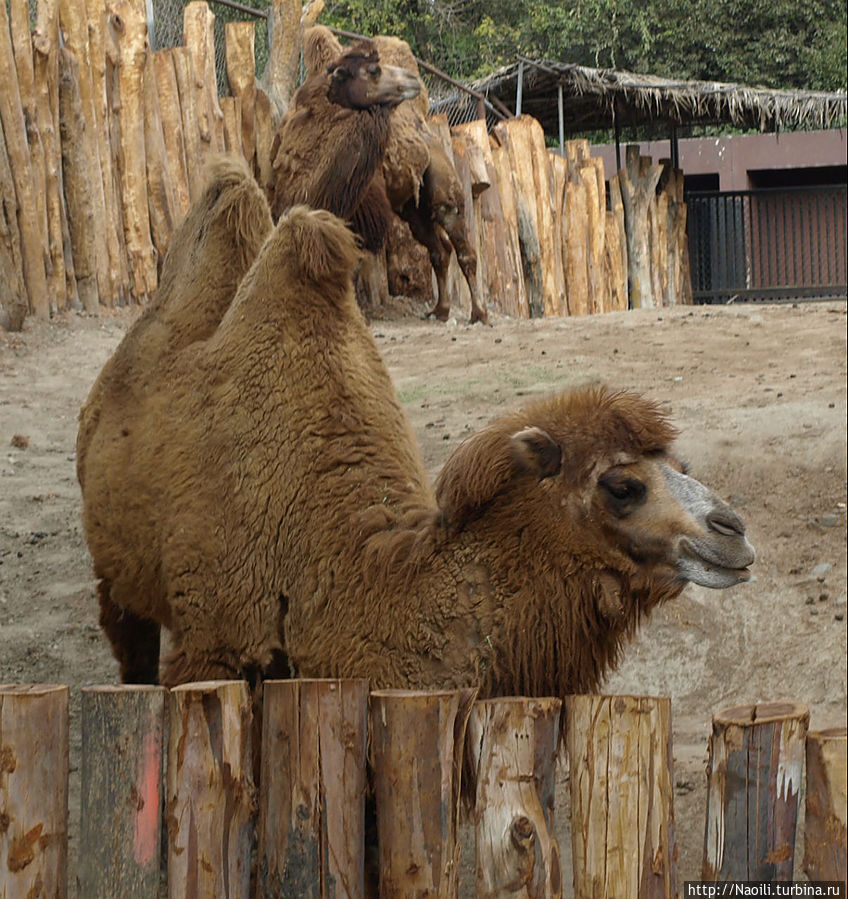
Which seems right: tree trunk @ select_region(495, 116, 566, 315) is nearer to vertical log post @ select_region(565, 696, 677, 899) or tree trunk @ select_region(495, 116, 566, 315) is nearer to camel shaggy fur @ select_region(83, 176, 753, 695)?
camel shaggy fur @ select_region(83, 176, 753, 695)

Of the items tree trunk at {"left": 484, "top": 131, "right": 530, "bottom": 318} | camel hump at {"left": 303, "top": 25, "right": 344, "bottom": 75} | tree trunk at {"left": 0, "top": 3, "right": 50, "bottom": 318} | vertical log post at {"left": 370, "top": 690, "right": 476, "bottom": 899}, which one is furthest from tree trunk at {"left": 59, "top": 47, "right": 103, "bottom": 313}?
vertical log post at {"left": 370, "top": 690, "right": 476, "bottom": 899}

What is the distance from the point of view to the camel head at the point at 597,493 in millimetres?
3146

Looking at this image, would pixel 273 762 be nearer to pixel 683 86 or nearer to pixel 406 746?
pixel 406 746

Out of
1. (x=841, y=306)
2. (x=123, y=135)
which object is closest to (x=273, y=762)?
(x=123, y=135)

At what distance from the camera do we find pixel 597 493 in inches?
128

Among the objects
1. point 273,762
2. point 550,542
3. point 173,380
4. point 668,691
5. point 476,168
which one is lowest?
point 668,691

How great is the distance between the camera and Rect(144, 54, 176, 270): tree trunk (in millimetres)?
10516

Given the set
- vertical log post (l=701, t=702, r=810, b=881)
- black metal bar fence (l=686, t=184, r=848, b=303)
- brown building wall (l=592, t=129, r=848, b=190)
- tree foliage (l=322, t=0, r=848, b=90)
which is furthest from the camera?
brown building wall (l=592, t=129, r=848, b=190)

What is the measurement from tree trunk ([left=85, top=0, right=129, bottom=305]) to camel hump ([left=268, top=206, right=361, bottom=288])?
20.1 feet

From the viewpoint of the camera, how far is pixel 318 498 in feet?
12.0

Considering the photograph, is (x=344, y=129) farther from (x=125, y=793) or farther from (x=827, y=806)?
(x=827, y=806)

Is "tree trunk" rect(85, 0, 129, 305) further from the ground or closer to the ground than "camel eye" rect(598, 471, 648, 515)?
further from the ground

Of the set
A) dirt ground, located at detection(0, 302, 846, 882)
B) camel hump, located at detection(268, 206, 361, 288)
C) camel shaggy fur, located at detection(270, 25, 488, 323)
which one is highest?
camel shaggy fur, located at detection(270, 25, 488, 323)

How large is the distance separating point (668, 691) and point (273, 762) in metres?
2.93
